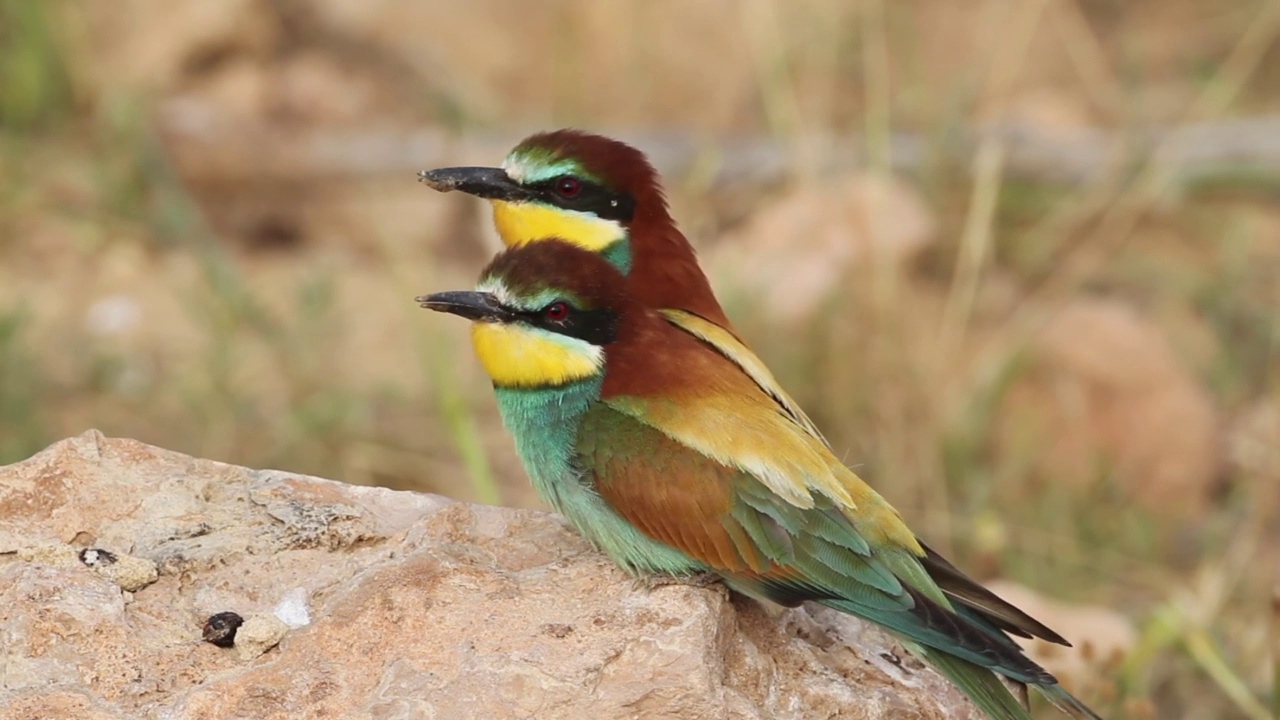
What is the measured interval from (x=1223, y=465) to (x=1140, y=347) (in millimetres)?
385

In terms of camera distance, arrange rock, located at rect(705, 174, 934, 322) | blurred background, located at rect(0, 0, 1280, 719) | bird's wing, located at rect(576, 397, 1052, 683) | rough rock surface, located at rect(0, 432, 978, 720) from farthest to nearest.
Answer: rock, located at rect(705, 174, 934, 322) < blurred background, located at rect(0, 0, 1280, 719) < bird's wing, located at rect(576, 397, 1052, 683) < rough rock surface, located at rect(0, 432, 978, 720)

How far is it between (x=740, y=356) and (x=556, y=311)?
31 centimetres

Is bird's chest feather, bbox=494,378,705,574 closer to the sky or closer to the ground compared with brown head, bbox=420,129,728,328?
closer to the ground

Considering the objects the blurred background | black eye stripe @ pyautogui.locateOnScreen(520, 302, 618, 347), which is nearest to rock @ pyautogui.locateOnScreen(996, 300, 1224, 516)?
the blurred background

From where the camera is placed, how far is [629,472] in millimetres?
2279

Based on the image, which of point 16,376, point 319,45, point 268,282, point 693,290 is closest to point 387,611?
point 693,290

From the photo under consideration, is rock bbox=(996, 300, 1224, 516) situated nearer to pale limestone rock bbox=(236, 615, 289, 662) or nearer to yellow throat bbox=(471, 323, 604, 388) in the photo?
yellow throat bbox=(471, 323, 604, 388)

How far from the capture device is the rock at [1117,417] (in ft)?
14.6

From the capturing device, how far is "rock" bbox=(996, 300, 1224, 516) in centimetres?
444

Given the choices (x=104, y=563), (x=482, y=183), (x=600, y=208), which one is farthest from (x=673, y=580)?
(x=482, y=183)

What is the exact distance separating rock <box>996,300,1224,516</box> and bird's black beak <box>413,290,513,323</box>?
7.45ft

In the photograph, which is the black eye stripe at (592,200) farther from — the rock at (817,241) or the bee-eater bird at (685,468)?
the rock at (817,241)

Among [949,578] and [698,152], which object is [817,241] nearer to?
[698,152]

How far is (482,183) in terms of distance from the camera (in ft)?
9.77
